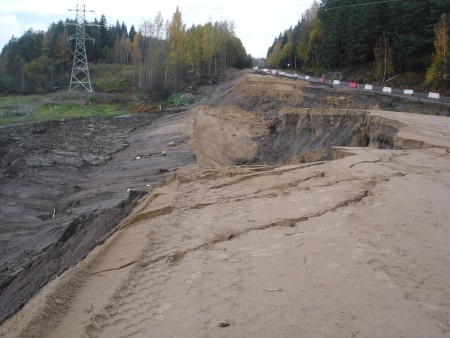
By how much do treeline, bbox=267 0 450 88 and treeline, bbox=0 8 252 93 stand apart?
58.3 ft

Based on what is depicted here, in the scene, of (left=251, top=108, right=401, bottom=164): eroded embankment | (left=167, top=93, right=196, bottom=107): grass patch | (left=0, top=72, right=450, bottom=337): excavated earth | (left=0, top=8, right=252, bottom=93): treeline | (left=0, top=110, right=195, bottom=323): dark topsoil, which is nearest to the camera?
(left=0, top=72, right=450, bottom=337): excavated earth

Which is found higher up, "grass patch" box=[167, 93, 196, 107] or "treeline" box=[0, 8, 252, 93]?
"treeline" box=[0, 8, 252, 93]

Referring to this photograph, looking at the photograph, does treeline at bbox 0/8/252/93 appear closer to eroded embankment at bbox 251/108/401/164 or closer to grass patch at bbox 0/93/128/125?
→ grass patch at bbox 0/93/128/125

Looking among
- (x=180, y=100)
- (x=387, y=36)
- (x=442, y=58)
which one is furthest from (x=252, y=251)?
(x=387, y=36)

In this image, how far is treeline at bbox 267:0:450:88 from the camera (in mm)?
31336

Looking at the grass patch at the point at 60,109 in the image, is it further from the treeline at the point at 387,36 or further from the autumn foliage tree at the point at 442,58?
the autumn foliage tree at the point at 442,58

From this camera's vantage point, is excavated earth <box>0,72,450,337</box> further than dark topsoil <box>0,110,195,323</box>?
No

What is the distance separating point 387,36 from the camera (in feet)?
136

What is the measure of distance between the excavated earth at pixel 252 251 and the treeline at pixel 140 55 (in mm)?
38904

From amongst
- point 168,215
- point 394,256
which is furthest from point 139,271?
point 394,256

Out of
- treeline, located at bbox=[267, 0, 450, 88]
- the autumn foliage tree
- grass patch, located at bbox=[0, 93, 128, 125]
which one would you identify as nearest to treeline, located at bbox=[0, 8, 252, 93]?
grass patch, located at bbox=[0, 93, 128, 125]

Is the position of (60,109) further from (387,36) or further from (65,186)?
(387,36)

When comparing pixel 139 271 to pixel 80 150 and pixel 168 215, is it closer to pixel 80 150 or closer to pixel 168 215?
pixel 168 215

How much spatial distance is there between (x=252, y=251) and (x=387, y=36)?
136ft
